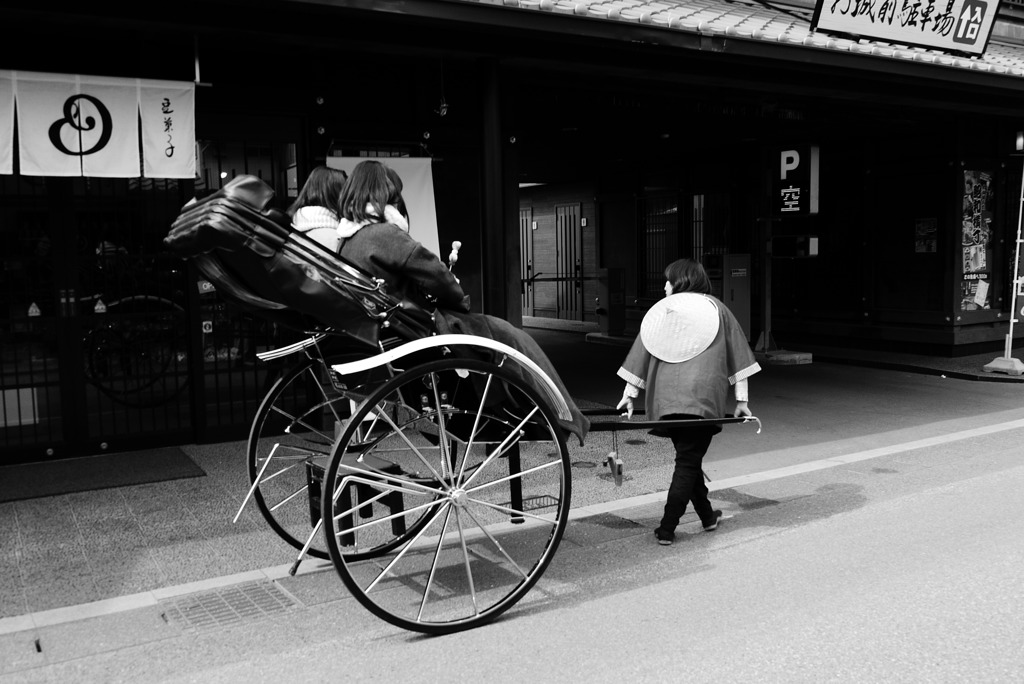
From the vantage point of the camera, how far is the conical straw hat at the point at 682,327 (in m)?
5.25

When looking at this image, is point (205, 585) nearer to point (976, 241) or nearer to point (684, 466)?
point (684, 466)

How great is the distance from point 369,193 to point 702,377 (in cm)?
212

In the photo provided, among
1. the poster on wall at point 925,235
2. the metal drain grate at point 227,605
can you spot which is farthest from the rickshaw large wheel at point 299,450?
the poster on wall at point 925,235

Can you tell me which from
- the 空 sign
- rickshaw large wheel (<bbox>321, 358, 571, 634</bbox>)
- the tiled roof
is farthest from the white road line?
the 空 sign

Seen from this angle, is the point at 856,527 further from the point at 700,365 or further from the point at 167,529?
the point at 167,529

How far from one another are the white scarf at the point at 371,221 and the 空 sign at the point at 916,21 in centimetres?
623

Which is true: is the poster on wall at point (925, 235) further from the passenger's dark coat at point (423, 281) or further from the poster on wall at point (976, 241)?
the passenger's dark coat at point (423, 281)

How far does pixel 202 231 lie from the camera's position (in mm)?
3664

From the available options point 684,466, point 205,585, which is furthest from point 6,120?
point 684,466

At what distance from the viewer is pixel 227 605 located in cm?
447

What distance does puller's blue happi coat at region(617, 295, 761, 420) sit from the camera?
518 centimetres

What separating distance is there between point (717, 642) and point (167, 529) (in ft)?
11.3

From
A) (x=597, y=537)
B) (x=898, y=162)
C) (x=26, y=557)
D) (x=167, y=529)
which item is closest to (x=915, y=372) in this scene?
(x=898, y=162)

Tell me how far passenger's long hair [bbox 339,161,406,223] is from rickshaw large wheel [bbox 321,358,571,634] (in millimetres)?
819
